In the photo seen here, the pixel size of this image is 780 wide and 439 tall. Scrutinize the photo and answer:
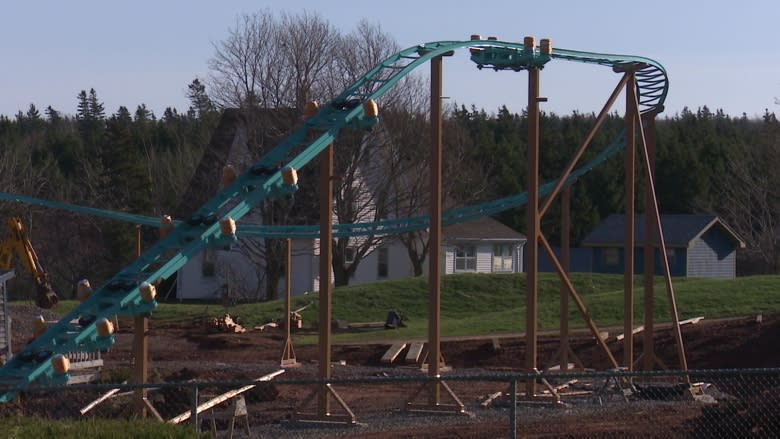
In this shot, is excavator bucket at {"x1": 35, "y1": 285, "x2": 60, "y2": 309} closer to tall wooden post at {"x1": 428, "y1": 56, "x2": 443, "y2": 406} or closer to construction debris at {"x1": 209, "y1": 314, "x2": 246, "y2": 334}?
construction debris at {"x1": 209, "y1": 314, "x2": 246, "y2": 334}

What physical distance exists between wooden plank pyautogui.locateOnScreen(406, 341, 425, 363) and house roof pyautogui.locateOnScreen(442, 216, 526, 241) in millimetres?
29345

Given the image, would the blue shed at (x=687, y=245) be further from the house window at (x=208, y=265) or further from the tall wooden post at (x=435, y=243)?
the tall wooden post at (x=435, y=243)

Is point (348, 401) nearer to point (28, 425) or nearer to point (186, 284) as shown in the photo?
point (28, 425)

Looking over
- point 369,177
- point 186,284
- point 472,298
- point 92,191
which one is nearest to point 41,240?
point 92,191

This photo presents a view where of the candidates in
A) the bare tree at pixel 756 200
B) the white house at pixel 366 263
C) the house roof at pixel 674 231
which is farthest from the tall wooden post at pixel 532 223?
the house roof at pixel 674 231

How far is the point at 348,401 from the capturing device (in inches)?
754

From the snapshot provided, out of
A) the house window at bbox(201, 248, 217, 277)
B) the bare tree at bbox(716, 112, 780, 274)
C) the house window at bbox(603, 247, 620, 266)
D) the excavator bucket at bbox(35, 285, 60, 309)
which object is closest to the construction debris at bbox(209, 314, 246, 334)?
the excavator bucket at bbox(35, 285, 60, 309)

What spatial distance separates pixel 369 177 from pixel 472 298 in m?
7.72

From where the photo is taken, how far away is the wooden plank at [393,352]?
1064 inches

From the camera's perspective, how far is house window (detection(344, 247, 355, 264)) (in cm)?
5180

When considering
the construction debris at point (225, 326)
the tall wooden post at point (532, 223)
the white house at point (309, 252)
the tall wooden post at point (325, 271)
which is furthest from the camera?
the white house at point (309, 252)

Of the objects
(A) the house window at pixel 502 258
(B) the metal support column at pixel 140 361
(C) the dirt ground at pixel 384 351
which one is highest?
(A) the house window at pixel 502 258

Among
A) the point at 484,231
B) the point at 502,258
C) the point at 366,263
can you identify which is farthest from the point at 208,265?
the point at 502,258

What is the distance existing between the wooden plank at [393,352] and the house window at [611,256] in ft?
121
